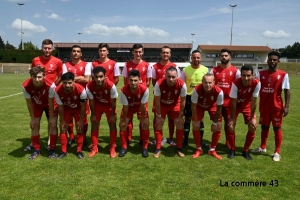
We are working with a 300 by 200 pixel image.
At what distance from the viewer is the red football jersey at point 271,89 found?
426cm

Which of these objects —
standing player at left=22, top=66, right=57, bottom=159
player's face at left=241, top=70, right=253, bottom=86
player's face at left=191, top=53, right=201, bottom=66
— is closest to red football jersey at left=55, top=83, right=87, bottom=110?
standing player at left=22, top=66, right=57, bottom=159

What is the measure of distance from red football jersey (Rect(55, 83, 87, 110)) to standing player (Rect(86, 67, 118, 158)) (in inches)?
5.8

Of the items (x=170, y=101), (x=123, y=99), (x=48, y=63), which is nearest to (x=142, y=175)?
(x=123, y=99)

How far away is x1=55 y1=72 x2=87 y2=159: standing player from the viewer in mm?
4105

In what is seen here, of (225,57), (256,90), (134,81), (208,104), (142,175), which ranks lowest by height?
(142,175)

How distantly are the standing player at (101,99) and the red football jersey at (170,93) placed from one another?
0.82m

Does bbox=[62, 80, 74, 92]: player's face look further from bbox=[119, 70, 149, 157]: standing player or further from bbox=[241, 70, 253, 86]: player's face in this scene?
bbox=[241, 70, 253, 86]: player's face

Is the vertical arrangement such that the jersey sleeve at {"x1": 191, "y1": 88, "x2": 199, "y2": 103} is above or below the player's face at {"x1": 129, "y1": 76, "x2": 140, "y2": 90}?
below

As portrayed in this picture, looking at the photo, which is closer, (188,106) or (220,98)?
(220,98)

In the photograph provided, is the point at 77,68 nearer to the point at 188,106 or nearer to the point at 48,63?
the point at 48,63

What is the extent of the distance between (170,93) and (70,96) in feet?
5.85

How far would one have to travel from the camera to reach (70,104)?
169 inches

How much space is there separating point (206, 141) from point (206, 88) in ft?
5.92

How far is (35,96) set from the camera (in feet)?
14.0
